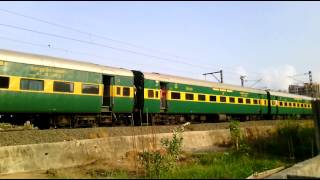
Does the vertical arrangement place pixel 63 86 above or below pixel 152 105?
above

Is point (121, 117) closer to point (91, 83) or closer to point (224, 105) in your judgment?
point (91, 83)

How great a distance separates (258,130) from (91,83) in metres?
13.5

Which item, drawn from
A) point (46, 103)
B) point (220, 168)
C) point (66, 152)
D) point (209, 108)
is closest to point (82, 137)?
point (66, 152)

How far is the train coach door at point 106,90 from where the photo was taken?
67.6 feet

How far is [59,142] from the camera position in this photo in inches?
555

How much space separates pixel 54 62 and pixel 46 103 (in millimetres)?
2013

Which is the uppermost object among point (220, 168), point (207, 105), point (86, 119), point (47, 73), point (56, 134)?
point (47, 73)

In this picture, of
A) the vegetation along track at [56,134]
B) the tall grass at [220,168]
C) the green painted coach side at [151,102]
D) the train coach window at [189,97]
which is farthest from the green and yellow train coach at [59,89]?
the tall grass at [220,168]

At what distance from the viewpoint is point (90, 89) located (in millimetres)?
19438

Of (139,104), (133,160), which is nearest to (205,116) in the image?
(139,104)

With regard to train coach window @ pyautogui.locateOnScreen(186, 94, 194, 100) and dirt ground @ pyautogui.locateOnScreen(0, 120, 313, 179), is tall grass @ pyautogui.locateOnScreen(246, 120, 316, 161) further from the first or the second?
dirt ground @ pyautogui.locateOnScreen(0, 120, 313, 179)

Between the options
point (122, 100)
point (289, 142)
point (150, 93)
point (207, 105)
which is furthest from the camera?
point (207, 105)

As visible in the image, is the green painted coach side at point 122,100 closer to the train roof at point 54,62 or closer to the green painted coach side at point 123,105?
the green painted coach side at point 123,105

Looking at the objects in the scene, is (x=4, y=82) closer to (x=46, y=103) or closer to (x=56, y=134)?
(x=46, y=103)
